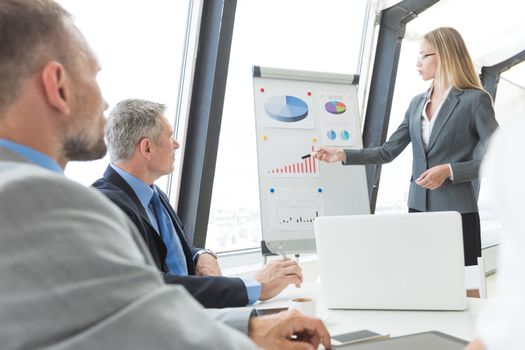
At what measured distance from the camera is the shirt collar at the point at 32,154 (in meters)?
0.67

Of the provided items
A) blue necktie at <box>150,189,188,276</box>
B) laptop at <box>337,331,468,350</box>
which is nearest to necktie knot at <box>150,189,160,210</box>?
blue necktie at <box>150,189,188,276</box>

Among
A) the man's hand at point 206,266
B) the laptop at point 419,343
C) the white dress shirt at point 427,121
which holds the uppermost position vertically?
the white dress shirt at point 427,121

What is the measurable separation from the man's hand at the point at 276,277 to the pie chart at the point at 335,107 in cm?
169

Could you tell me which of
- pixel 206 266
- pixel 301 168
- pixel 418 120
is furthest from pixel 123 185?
pixel 418 120

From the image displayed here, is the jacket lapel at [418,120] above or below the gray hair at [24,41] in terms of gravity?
above

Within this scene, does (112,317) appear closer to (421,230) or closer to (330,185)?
(421,230)

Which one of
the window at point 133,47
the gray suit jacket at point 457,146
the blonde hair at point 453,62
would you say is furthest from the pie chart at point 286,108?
the blonde hair at point 453,62

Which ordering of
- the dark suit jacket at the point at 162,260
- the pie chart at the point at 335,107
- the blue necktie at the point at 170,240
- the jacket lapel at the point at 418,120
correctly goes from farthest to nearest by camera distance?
the pie chart at the point at 335,107
the jacket lapel at the point at 418,120
the blue necktie at the point at 170,240
the dark suit jacket at the point at 162,260

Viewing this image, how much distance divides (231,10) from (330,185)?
125 centimetres

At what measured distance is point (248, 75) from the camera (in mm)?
3186

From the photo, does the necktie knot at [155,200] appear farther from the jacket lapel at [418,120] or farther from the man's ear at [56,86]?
the jacket lapel at [418,120]

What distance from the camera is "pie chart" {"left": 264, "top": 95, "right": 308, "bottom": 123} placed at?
2.87 meters

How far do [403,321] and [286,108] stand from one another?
193cm

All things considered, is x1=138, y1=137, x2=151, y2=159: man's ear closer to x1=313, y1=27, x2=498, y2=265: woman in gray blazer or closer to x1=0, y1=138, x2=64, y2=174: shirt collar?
x1=0, y1=138, x2=64, y2=174: shirt collar
